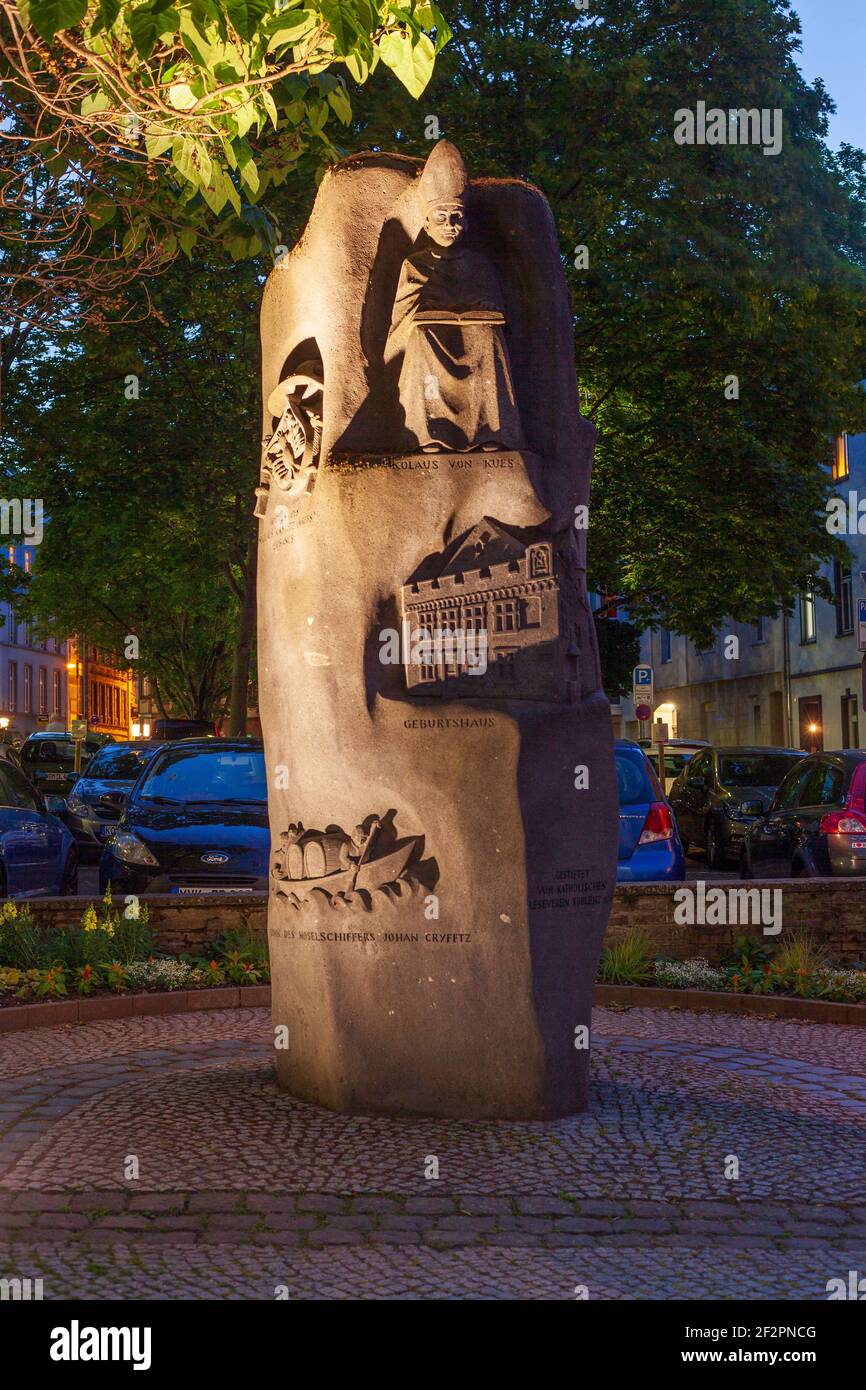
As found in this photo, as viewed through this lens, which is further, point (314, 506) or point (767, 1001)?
point (767, 1001)

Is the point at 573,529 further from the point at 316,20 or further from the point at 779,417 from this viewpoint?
the point at 779,417

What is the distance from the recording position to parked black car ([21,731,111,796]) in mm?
32594

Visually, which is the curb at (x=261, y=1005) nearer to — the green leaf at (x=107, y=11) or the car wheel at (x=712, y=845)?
the green leaf at (x=107, y=11)

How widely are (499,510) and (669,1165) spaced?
2.82 metres

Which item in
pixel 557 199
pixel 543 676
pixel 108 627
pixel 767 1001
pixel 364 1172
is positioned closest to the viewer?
pixel 364 1172

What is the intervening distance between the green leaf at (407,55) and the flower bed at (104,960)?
19.9 ft

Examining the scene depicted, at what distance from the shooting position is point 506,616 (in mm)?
7555

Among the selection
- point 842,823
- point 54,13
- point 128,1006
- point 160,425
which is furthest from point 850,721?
point 54,13

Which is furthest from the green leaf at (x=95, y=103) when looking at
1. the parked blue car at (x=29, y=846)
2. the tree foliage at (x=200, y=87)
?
the parked blue car at (x=29, y=846)

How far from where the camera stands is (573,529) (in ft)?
26.0

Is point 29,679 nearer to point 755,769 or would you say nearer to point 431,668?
point 755,769

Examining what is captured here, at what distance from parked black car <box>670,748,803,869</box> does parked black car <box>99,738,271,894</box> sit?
984cm

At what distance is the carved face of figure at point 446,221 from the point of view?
7.98 metres

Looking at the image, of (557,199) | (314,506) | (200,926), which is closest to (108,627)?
(557,199)
